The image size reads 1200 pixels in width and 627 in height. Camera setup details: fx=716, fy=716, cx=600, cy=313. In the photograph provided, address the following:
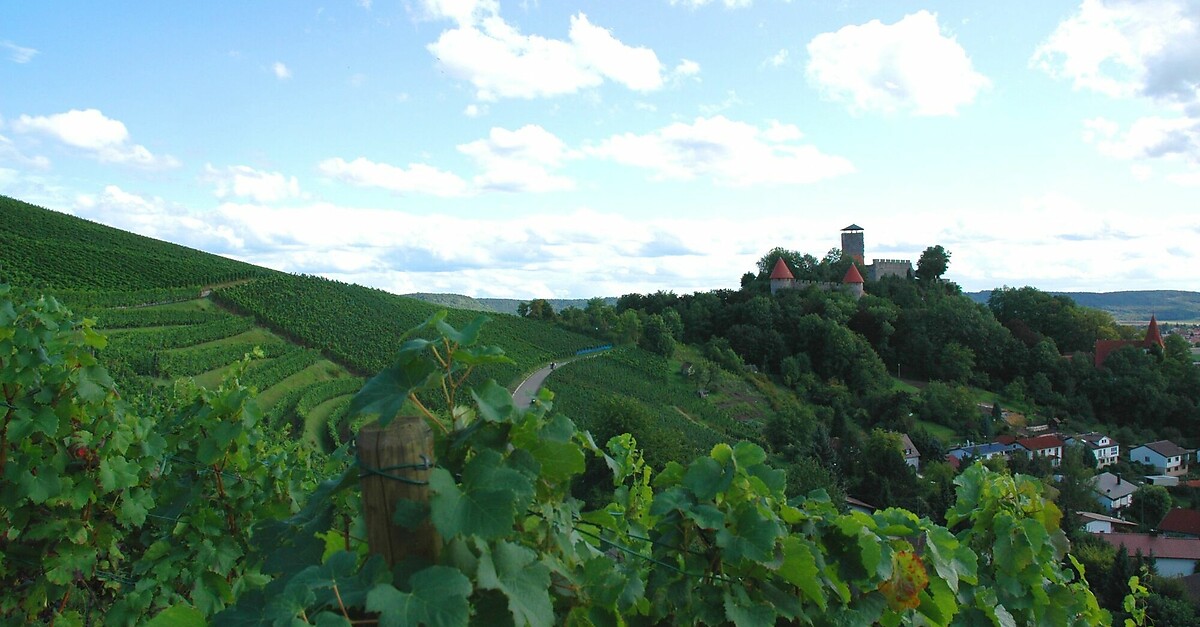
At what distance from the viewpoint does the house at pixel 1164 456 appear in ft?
130

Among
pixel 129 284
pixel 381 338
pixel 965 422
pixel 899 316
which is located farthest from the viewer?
pixel 899 316

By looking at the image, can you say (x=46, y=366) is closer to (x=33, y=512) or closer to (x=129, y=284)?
(x=33, y=512)

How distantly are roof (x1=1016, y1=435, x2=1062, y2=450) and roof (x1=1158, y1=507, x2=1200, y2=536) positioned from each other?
621 centimetres

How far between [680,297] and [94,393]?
5586cm

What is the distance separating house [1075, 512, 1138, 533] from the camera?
29.1 m

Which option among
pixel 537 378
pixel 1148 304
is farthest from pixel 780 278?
pixel 1148 304

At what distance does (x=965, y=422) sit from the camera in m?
41.4

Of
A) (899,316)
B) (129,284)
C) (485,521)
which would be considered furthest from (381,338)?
(899,316)

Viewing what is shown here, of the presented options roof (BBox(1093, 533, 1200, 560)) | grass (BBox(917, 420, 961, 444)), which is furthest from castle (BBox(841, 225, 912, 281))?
roof (BBox(1093, 533, 1200, 560))

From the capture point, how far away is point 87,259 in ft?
102

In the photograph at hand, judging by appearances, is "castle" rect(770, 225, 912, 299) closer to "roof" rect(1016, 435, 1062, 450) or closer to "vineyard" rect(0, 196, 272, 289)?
"roof" rect(1016, 435, 1062, 450)

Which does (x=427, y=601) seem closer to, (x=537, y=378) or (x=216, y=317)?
(x=216, y=317)

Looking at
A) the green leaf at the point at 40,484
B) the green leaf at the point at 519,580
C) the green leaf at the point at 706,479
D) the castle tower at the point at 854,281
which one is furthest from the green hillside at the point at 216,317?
the castle tower at the point at 854,281

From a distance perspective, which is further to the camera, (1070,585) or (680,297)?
(680,297)
